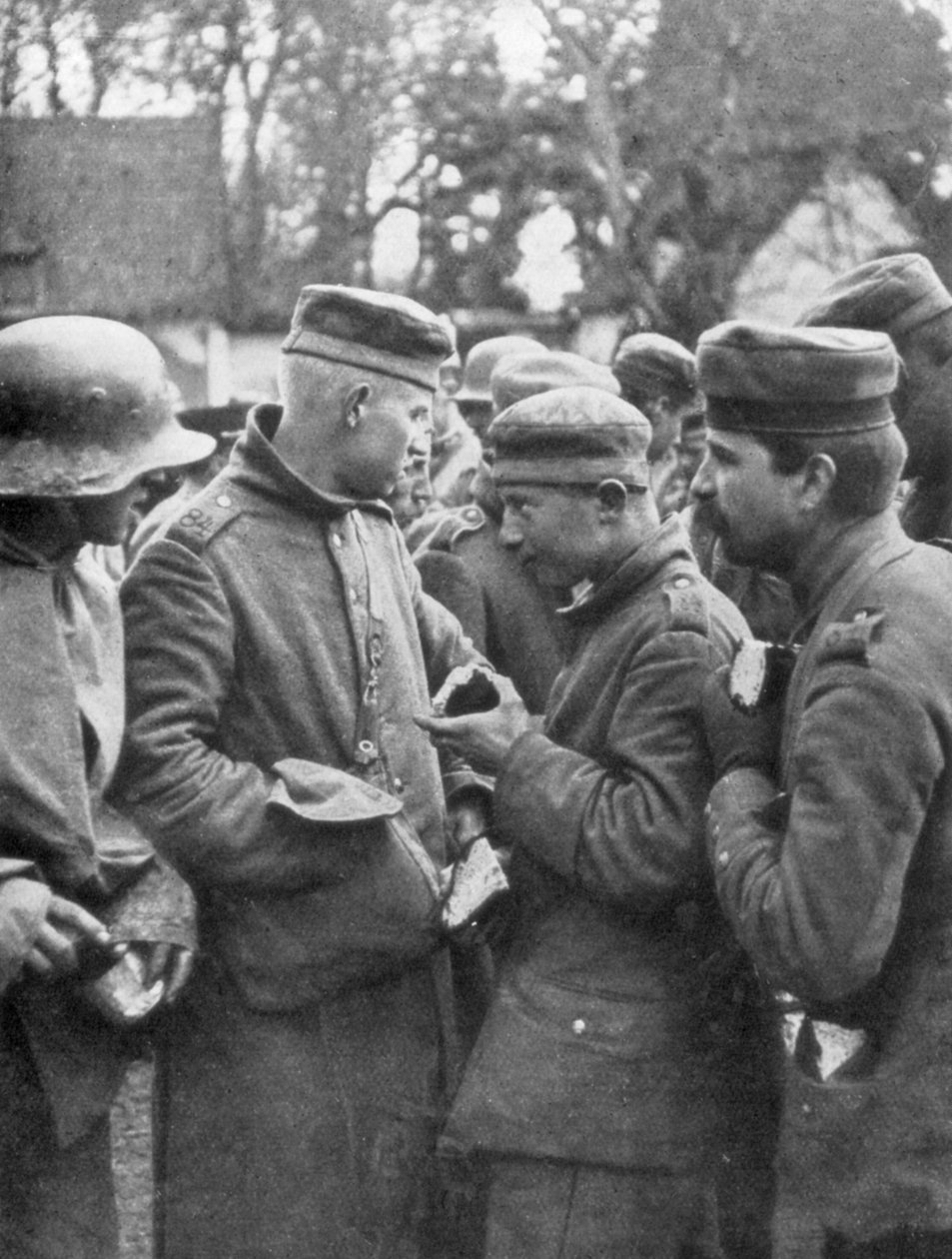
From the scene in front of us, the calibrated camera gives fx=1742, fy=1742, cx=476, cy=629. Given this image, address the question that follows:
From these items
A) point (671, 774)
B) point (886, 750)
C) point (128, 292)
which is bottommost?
point (128, 292)

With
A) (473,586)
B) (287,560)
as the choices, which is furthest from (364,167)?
(287,560)

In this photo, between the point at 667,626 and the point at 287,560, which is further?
the point at 287,560

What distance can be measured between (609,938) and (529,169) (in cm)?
1514

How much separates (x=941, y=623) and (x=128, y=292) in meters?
15.8

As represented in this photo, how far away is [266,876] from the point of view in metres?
3.72

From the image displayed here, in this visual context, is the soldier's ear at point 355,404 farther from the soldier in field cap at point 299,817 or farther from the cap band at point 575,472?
the cap band at point 575,472

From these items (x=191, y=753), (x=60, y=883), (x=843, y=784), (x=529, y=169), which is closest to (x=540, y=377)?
(x=191, y=753)

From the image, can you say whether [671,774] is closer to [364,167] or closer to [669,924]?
[669,924]

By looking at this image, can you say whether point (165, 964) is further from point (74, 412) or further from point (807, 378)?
point (807, 378)

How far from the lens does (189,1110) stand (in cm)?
386

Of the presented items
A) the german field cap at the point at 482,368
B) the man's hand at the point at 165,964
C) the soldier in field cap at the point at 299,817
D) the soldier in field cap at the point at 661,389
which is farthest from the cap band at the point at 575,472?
the german field cap at the point at 482,368

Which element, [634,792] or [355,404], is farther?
[355,404]

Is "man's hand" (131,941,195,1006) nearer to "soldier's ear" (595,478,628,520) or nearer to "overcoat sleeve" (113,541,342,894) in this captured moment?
"overcoat sleeve" (113,541,342,894)

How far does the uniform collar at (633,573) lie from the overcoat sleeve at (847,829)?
916 mm
